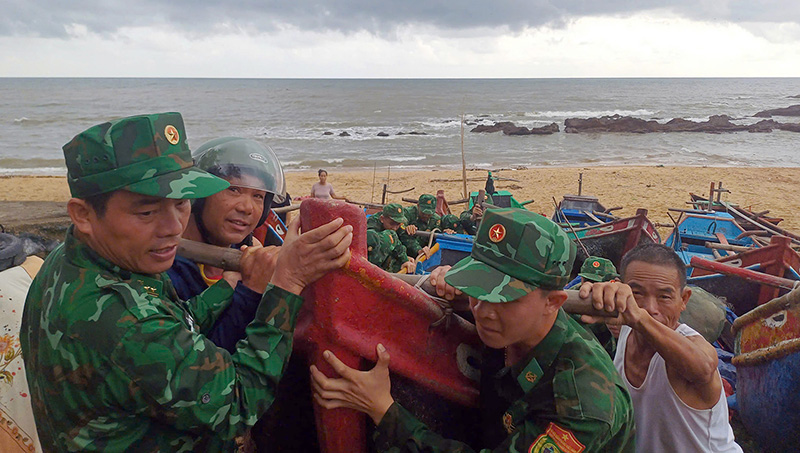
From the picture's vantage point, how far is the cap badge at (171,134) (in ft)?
5.02

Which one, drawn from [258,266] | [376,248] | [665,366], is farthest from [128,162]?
[376,248]

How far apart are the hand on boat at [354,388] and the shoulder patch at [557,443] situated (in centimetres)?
48

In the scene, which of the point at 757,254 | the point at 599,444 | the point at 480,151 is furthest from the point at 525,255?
the point at 480,151

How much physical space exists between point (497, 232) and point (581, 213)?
36.3 ft

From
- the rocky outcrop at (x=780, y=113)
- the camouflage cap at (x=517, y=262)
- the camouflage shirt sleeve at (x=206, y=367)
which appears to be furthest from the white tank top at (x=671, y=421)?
the rocky outcrop at (x=780, y=113)

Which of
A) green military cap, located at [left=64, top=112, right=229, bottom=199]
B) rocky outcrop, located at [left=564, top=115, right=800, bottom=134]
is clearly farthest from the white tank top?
rocky outcrop, located at [left=564, top=115, right=800, bottom=134]

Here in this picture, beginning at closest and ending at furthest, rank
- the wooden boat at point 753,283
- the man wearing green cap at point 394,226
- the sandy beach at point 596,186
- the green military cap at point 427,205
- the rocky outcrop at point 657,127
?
1. the wooden boat at point 753,283
2. the man wearing green cap at point 394,226
3. the green military cap at point 427,205
4. the sandy beach at point 596,186
5. the rocky outcrop at point 657,127

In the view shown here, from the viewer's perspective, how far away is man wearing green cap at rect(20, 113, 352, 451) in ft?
4.33

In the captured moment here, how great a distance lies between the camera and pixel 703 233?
9914 millimetres

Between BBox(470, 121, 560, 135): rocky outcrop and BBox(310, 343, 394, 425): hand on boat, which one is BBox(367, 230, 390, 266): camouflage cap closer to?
BBox(310, 343, 394, 425): hand on boat

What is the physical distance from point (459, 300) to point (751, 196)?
20174 mm

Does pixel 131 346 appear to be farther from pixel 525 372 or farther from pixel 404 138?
pixel 404 138

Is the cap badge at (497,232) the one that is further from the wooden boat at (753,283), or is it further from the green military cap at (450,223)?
the green military cap at (450,223)

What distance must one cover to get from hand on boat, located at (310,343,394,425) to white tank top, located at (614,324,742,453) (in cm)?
124
